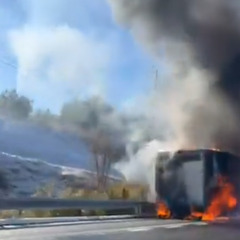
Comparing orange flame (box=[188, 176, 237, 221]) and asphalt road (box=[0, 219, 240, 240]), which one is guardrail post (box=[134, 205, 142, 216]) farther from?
asphalt road (box=[0, 219, 240, 240])

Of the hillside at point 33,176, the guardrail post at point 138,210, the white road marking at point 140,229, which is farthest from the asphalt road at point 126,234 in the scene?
the hillside at point 33,176

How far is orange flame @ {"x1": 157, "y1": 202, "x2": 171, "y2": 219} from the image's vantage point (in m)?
19.0

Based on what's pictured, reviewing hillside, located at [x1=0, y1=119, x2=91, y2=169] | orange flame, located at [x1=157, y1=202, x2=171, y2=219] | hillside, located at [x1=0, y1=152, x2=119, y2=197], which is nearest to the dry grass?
orange flame, located at [x1=157, y1=202, x2=171, y2=219]

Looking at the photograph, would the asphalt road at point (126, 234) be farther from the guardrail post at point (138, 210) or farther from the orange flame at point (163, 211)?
the guardrail post at point (138, 210)

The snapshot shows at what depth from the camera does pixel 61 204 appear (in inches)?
650

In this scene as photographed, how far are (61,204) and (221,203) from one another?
4.78 metres

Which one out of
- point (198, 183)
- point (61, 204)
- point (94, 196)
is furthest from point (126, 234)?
point (94, 196)

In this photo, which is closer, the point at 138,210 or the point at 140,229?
the point at 140,229

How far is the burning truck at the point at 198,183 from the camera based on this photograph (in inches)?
705

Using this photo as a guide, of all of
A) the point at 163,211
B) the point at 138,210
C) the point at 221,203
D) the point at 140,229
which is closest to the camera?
the point at 140,229

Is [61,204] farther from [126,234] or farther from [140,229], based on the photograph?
[126,234]

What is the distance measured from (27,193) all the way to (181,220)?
1863 cm

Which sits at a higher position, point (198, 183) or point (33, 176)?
point (33, 176)

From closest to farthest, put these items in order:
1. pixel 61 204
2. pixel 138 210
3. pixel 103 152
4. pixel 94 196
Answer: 1. pixel 61 204
2. pixel 138 210
3. pixel 94 196
4. pixel 103 152
